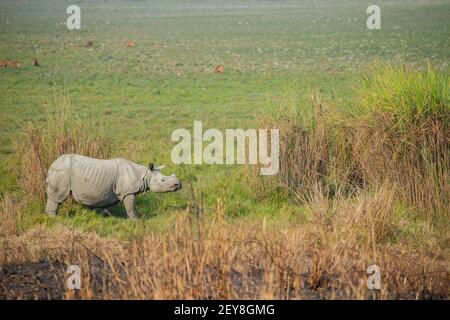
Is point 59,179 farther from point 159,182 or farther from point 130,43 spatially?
point 130,43

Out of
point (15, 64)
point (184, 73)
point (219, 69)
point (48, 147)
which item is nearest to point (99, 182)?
point (48, 147)

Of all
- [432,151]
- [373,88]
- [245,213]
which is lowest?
[245,213]

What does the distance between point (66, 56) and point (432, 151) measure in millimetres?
26467

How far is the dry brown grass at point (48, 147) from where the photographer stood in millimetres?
10047

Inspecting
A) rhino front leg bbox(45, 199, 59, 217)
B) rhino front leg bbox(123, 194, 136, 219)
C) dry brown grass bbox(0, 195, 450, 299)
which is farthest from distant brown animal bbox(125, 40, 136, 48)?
dry brown grass bbox(0, 195, 450, 299)

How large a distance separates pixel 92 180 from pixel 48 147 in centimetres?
138

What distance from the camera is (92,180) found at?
923 centimetres

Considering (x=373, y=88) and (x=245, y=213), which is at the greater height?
(x=373, y=88)

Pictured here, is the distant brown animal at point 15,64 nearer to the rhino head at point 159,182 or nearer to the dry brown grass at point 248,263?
the rhino head at point 159,182

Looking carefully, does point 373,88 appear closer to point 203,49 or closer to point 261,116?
point 261,116

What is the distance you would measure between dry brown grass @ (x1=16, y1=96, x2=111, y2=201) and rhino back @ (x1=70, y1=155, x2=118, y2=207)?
0.87 m

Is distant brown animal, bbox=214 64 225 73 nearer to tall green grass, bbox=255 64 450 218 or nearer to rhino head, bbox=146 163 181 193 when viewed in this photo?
tall green grass, bbox=255 64 450 218

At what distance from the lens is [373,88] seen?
1025 centimetres
